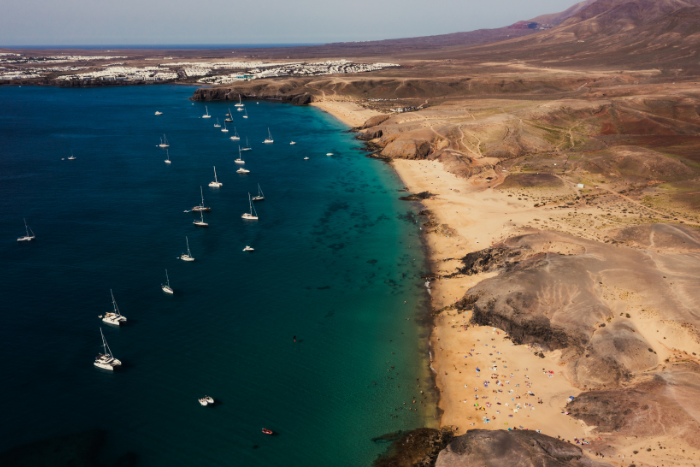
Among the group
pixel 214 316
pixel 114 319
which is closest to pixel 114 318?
pixel 114 319

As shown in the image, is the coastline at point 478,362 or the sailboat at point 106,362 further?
the sailboat at point 106,362

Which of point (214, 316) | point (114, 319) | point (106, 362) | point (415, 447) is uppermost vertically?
point (114, 319)

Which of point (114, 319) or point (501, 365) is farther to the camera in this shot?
point (114, 319)

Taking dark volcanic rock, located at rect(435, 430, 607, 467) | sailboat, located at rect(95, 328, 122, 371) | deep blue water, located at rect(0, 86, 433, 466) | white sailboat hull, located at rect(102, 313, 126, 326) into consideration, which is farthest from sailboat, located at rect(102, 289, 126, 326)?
dark volcanic rock, located at rect(435, 430, 607, 467)

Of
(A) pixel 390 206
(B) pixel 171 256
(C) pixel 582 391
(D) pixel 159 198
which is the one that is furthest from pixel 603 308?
(D) pixel 159 198

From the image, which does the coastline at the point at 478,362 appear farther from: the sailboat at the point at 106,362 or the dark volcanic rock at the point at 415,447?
the sailboat at the point at 106,362

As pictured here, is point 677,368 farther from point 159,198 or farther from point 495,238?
point 159,198

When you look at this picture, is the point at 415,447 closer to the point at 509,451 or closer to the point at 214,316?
the point at 509,451

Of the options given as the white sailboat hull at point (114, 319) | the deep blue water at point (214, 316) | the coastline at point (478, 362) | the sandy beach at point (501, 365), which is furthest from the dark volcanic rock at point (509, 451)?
the white sailboat hull at point (114, 319)

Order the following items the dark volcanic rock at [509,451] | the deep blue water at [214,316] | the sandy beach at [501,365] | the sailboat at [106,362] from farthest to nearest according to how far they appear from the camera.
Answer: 1. the sailboat at [106,362]
2. the deep blue water at [214,316]
3. the sandy beach at [501,365]
4. the dark volcanic rock at [509,451]
